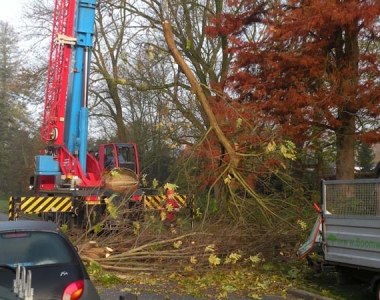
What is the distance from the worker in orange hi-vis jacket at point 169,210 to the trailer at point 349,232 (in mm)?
3257

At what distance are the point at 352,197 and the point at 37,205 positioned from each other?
8630 millimetres

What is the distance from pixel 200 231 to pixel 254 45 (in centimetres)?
634

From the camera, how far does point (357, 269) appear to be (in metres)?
9.24

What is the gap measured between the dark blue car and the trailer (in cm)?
421

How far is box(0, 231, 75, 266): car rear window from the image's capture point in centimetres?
649

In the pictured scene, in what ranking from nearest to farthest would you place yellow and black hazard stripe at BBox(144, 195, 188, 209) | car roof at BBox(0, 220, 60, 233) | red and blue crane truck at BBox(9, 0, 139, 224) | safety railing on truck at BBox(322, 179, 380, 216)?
car roof at BBox(0, 220, 60, 233) → safety railing on truck at BBox(322, 179, 380, 216) → yellow and black hazard stripe at BBox(144, 195, 188, 209) → red and blue crane truck at BBox(9, 0, 139, 224)

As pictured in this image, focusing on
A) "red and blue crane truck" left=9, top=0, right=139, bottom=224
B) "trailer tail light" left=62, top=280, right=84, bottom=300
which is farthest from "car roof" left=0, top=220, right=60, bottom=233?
"red and blue crane truck" left=9, top=0, right=139, bottom=224

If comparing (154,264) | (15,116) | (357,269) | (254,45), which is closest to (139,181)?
(254,45)

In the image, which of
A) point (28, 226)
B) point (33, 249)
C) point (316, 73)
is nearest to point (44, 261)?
point (33, 249)

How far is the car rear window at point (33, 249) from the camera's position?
6.49 metres

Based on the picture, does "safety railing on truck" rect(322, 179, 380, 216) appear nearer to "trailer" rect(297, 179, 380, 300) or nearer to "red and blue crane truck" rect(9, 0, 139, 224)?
"trailer" rect(297, 179, 380, 300)

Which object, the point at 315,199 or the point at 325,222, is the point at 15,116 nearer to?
the point at 315,199

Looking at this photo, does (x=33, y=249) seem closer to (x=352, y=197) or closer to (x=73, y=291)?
(x=73, y=291)

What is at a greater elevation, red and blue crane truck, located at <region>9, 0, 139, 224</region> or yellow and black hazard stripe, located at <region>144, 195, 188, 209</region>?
red and blue crane truck, located at <region>9, 0, 139, 224</region>
